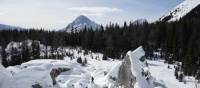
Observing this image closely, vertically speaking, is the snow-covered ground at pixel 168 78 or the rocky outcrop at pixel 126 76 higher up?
the rocky outcrop at pixel 126 76

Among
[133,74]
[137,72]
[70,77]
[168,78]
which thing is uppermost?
[137,72]

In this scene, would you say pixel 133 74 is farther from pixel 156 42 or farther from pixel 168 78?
pixel 156 42

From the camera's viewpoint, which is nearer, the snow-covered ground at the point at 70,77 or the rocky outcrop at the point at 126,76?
the snow-covered ground at the point at 70,77

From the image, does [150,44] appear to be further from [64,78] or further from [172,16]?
[172,16]

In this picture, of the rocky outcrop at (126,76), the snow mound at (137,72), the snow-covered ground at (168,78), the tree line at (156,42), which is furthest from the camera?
the tree line at (156,42)

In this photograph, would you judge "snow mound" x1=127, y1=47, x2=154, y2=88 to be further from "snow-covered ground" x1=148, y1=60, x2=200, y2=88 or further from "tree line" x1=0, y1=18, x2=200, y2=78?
"tree line" x1=0, y1=18, x2=200, y2=78

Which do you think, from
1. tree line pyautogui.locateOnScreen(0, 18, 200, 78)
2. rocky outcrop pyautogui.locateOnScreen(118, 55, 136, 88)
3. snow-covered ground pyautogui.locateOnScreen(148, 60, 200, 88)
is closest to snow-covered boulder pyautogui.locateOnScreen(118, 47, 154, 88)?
rocky outcrop pyautogui.locateOnScreen(118, 55, 136, 88)

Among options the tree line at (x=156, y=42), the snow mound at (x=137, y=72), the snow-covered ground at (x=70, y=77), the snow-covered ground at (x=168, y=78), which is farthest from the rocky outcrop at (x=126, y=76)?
the tree line at (x=156, y=42)

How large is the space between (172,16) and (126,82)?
170858mm

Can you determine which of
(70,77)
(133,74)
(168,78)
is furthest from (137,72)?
(168,78)

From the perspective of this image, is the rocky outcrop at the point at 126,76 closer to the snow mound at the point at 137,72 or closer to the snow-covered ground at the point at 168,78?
the snow mound at the point at 137,72

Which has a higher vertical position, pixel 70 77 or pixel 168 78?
pixel 70 77

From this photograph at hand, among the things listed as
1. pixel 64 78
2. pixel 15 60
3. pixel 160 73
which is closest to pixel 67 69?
pixel 64 78

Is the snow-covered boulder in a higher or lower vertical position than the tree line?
higher
